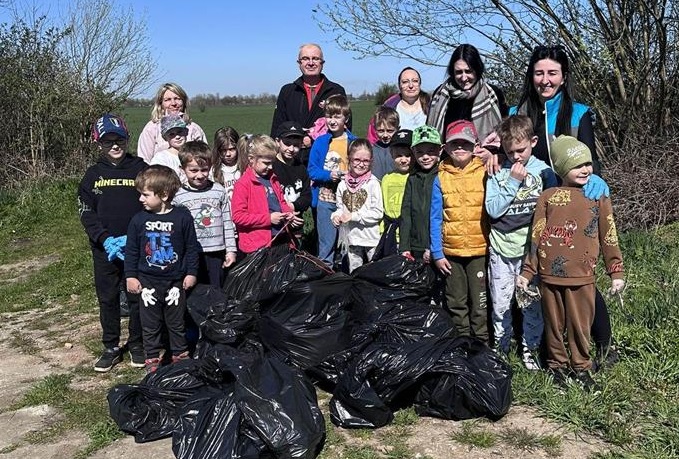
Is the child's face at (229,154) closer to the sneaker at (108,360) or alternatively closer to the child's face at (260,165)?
the child's face at (260,165)

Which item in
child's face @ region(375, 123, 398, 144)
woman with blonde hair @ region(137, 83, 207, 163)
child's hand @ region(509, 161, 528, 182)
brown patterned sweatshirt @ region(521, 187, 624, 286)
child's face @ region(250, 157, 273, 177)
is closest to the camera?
brown patterned sweatshirt @ region(521, 187, 624, 286)

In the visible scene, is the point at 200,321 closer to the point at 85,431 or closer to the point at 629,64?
the point at 85,431

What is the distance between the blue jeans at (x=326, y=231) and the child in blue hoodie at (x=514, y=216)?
1533 millimetres

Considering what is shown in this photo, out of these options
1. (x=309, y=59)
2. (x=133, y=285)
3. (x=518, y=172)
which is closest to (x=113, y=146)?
(x=133, y=285)

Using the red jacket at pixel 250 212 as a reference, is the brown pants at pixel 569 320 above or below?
below

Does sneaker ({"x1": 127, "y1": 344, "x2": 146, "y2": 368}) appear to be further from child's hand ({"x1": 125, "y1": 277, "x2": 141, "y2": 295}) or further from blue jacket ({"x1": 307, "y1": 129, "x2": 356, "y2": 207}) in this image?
blue jacket ({"x1": 307, "y1": 129, "x2": 356, "y2": 207})

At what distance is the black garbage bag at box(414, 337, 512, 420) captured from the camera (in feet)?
10.8

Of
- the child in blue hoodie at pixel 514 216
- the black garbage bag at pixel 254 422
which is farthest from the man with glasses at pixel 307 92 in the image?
the black garbage bag at pixel 254 422

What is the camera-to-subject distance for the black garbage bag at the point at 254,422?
9.63 ft

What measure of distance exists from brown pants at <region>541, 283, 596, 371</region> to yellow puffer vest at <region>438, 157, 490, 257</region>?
1.87ft

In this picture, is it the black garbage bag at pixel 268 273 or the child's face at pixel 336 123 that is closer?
the black garbage bag at pixel 268 273

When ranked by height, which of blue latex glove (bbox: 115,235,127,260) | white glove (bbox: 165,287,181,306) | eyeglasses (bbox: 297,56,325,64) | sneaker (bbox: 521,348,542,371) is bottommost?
sneaker (bbox: 521,348,542,371)

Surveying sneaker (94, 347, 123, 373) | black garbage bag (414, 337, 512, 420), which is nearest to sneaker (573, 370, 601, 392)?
black garbage bag (414, 337, 512, 420)

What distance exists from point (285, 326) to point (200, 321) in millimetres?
577
